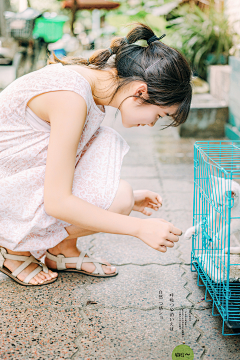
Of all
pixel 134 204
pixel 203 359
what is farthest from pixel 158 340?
pixel 134 204

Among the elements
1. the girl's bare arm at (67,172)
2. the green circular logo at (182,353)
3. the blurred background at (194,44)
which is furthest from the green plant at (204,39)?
the green circular logo at (182,353)

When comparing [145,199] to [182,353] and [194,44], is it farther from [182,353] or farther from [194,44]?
[194,44]

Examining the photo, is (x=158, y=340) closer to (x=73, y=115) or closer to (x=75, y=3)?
(x=73, y=115)

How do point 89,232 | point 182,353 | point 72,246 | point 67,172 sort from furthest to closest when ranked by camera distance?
point 72,246
point 89,232
point 67,172
point 182,353

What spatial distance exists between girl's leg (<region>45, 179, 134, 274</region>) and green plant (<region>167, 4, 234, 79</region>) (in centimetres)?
364

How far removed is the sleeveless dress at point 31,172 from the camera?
50.5 inches

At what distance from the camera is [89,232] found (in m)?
1.42

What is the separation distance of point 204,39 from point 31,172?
4262mm

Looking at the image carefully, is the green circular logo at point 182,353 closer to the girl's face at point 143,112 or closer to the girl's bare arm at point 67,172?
the girl's bare arm at point 67,172

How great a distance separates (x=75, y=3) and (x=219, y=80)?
18.6 ft

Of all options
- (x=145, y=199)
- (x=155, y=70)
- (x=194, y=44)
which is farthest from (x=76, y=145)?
(x=194, y=44)

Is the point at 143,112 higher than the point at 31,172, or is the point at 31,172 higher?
the point at 143,112

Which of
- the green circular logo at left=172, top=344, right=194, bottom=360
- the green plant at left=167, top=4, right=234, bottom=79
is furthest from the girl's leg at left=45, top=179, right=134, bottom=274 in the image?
the green plant at left=167, top=4, right=234, bottom=79

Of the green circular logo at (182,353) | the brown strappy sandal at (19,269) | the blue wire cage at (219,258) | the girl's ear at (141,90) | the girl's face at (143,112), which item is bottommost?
the brown strappy sandal at (19,269)
